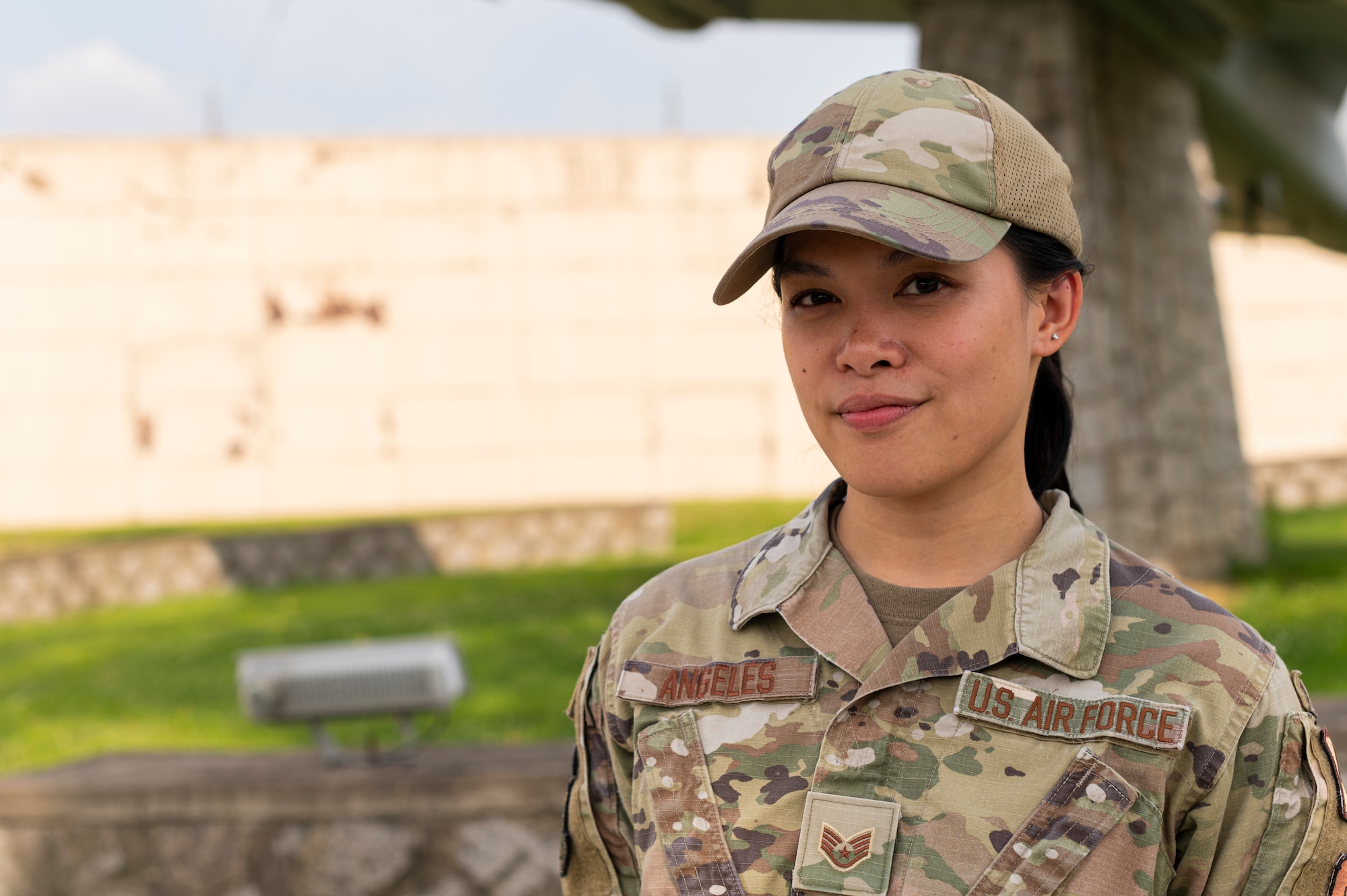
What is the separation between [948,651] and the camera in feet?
4.73

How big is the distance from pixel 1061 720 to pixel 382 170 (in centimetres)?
1634

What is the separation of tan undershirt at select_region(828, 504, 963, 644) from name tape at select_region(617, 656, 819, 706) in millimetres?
99

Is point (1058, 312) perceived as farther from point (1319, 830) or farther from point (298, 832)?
point (298, 832)

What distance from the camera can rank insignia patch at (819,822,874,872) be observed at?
1.41 meters

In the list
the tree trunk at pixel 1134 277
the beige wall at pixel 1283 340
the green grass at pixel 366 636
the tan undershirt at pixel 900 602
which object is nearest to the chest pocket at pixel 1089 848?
the tan undershirt at pixel 900 602

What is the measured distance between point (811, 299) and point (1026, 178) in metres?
0.28

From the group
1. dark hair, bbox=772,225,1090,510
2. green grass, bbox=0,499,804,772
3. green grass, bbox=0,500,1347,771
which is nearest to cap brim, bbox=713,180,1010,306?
dark hair, bbox=772,225,1090,510

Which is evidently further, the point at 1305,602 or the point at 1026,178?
the point at 1305,602

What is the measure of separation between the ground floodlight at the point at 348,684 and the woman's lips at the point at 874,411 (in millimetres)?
2835

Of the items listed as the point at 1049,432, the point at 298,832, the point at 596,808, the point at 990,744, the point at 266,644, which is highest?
the point at 1049,432

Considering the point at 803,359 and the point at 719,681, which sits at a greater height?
the point at 803,359

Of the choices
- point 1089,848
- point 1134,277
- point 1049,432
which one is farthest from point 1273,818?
point 1134,277

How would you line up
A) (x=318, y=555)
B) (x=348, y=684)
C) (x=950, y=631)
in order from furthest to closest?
(x=318, y=555) → (x=348, y=684) → (x=950, y=631)

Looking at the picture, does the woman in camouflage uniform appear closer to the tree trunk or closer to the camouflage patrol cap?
the camouflage patrol cap
